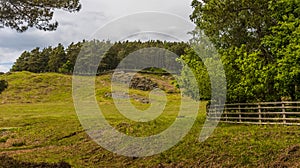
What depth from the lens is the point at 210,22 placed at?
91.6 feet

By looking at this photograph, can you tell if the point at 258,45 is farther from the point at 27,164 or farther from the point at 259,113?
the point at 27,164

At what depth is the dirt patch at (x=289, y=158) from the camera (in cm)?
997

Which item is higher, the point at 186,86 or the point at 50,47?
the point at 50,47

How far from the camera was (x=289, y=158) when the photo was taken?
1051cm

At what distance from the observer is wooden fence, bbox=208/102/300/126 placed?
66.9ft

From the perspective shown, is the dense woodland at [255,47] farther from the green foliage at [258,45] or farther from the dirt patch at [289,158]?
the dirt patch at [289,158]

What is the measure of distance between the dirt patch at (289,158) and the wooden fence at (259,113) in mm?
8346

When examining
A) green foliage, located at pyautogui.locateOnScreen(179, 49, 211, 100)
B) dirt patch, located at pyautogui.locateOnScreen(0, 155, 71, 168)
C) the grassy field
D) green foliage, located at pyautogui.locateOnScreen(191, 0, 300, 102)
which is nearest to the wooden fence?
green foliage, located at pyautogui.locateOnScreen(191, 0, 300, 102)

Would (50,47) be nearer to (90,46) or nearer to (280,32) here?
(90,46)

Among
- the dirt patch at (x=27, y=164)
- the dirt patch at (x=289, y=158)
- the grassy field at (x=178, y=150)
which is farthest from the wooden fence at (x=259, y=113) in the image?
the dirt patch at (x=27, y=164)

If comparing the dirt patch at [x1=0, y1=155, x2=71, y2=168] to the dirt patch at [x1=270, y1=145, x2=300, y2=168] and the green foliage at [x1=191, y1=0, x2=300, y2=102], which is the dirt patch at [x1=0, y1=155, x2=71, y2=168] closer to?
the dirt patch at [x1=270, y1=145, x2=300, y2=168]

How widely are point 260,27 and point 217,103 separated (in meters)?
6.76

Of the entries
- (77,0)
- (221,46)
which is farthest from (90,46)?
(77,0)

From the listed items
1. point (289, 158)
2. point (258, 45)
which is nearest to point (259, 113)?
point (258, 45)
